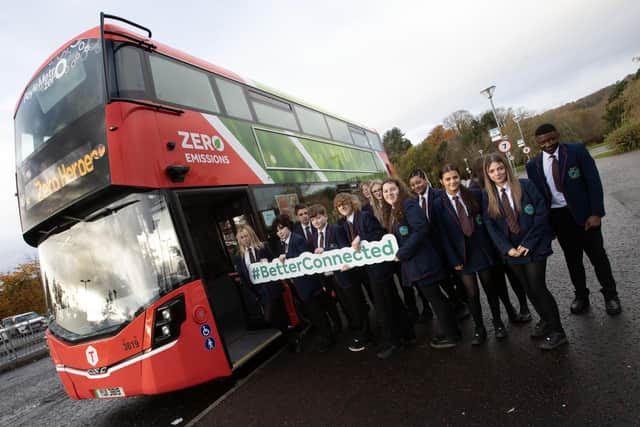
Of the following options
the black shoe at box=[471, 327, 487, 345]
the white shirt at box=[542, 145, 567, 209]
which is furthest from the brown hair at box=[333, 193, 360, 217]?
the white shirt at box=[542, 145, 567, 209]

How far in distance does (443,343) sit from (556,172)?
2.09m

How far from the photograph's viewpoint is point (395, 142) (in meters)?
72.1

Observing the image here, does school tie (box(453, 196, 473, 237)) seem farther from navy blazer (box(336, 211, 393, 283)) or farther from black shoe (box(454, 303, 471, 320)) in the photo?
black shoe (box(454, 303, 471, 320))

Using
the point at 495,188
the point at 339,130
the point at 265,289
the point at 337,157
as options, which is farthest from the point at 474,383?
the point at 339,130

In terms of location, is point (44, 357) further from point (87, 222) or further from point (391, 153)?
point (391, 153)

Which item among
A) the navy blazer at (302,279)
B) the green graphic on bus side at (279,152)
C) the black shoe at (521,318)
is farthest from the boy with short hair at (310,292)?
the black shoe at (521,318)

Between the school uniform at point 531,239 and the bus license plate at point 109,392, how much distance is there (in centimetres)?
400

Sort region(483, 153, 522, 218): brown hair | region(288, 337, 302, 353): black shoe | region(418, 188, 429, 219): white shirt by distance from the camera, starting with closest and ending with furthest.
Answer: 1. region(483, 153, 522, 218): brown hair
2. region(418, 188, 429, 219): white shirt
3. region(288, 337, 302, 353): black shoe

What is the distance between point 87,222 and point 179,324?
1.51 metres

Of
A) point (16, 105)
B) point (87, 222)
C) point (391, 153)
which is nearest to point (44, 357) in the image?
point (16, 105)

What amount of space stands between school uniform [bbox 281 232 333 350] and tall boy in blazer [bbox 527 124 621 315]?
2.77 meters

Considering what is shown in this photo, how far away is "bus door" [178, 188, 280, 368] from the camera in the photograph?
4.89m

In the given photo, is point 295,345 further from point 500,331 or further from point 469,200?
point 469,200

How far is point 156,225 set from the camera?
385 centimetres
